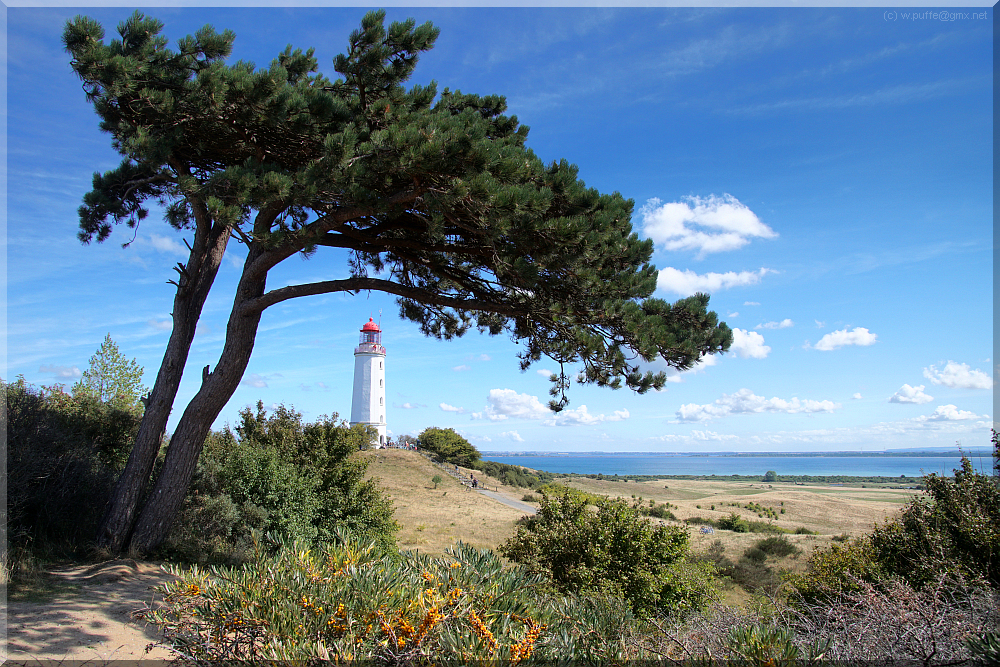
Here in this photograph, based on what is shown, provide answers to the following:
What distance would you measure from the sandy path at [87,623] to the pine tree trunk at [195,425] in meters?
1.03

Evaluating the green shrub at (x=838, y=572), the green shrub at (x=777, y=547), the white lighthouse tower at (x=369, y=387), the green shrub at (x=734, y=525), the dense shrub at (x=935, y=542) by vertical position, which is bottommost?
the green shrub at (x=734, y=525)

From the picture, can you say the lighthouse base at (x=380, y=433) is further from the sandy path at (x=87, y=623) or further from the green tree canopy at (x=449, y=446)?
the sandy path at (x=87, y=623)

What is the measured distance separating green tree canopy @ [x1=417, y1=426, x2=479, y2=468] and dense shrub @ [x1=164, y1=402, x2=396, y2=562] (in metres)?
40.6

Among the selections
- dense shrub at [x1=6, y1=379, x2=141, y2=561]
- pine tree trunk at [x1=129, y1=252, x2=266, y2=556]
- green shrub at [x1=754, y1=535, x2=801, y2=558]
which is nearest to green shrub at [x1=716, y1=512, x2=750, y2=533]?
green shrub at [x1=754, y1=535, x2=801, y2=558]

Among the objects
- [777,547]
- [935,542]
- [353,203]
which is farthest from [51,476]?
[777,547]

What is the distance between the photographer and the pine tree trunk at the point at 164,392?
356 inches

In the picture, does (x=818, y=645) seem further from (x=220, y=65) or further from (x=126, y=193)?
(x=126, y=193)

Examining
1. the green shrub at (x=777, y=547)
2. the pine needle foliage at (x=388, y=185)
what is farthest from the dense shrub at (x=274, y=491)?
the green shrub at (x=777, y=547)

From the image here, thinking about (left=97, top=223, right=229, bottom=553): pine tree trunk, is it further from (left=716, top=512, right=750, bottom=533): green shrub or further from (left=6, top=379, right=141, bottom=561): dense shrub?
(left=716, top=512, right=750, bottom=533): green shrub

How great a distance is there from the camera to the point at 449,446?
5500 centimetres

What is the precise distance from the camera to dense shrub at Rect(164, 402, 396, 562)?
33.4 ft

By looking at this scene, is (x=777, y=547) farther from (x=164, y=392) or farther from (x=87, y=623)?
(x=87, y=623)

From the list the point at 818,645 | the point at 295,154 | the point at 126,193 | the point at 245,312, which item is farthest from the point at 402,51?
the point at 818,645

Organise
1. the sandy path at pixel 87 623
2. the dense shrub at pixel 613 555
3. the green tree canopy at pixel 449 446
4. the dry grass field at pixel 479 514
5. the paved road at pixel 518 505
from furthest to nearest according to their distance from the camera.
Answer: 1. the green tree canopy at pixel 449 446
2. the paved road at pixel 518 505
3. the dry grass field at pixel 479 514
4. the dense shrub at pixel 613 555
5. the sandy path at pixel 87 623
